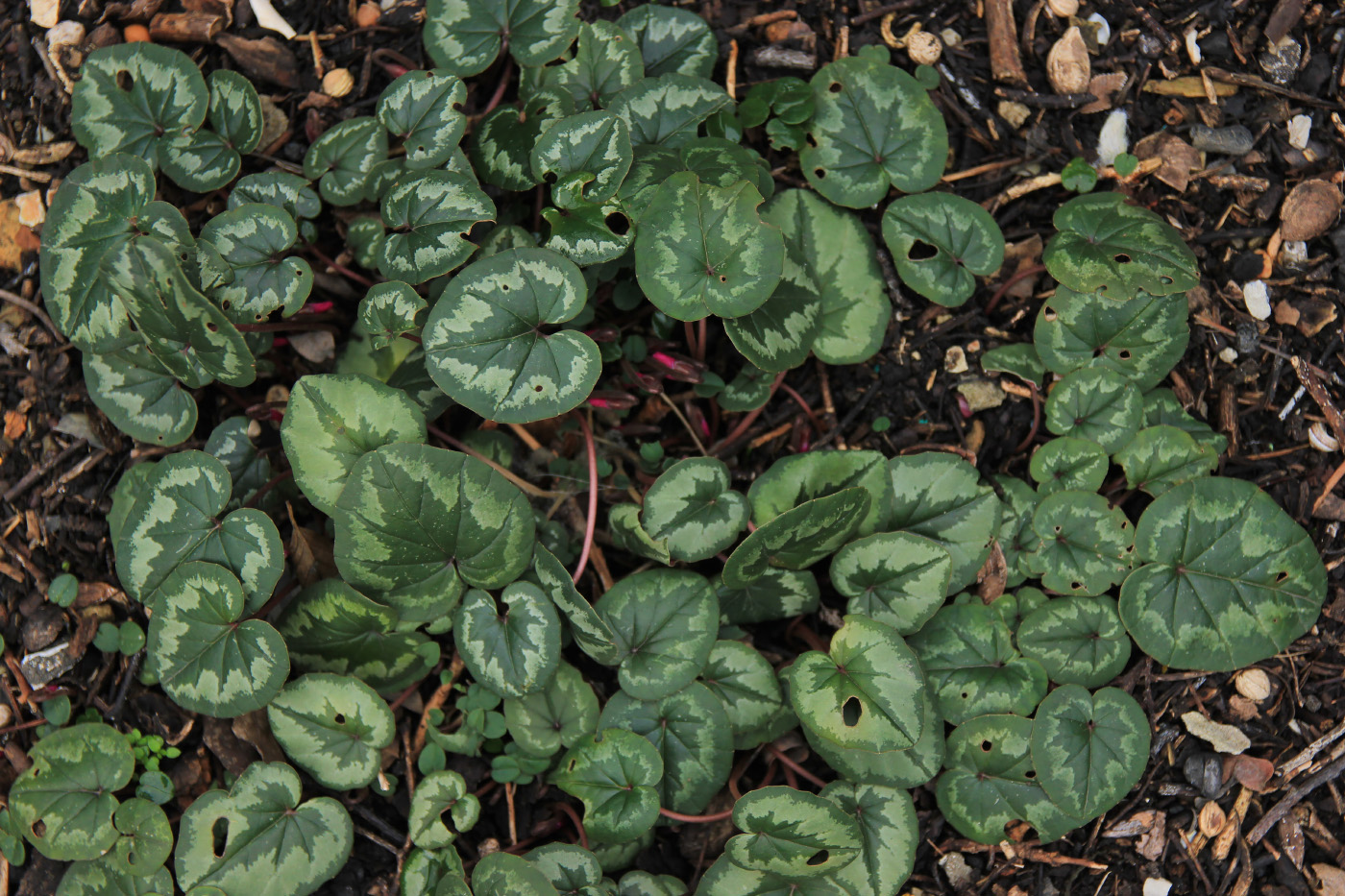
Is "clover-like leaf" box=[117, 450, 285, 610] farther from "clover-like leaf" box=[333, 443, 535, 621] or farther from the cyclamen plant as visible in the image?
"clover-like leaf" box=[333, 443, 535, 621]

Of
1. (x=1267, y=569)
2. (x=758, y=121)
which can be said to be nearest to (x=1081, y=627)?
(x=1267, y=569)

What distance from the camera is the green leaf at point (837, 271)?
305cm

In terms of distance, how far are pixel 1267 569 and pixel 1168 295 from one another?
0.91 m

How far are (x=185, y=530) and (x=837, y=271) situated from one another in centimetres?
216

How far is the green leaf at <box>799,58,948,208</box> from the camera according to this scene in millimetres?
3104

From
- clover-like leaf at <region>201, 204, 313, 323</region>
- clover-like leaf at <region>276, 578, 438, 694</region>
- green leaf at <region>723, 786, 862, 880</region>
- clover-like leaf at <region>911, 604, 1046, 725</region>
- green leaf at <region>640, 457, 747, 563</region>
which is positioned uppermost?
clover-like leaf at <region>201, 204, 313, 323</region>

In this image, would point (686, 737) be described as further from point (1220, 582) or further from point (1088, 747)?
point (1220, 582)

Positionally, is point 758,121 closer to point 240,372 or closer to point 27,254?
point 240,372

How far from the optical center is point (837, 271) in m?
3.09

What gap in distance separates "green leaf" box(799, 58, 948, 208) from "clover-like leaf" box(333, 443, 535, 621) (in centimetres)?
147

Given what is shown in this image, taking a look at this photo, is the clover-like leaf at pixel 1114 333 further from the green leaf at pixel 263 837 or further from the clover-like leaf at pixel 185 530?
the green leaf at pixel 263 837

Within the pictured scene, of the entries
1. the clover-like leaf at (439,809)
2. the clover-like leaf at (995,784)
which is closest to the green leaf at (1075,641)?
the clover-like leaf at (995,784)

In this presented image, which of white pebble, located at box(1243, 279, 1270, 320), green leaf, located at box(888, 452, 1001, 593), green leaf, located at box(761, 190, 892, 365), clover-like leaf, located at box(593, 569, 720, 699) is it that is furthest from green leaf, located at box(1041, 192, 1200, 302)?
clover-like leaf, located at box(593, 569, 720, 699)

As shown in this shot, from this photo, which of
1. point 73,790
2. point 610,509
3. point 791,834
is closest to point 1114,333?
point 610,509
